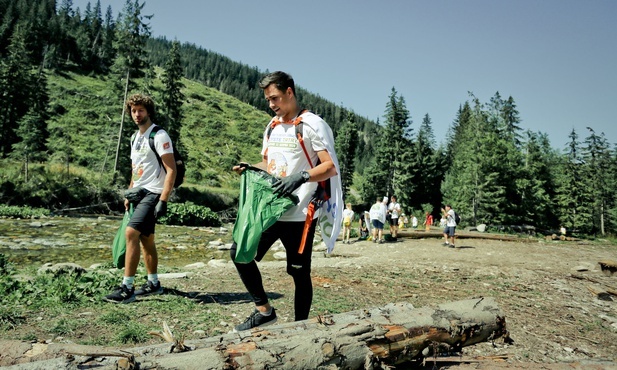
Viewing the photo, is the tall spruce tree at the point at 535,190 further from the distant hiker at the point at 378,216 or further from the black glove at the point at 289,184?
the black glove at the point at 289,184

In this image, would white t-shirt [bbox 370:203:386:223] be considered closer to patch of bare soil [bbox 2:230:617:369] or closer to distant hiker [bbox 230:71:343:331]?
patch of bare soil [bbox 2:230:617:369]

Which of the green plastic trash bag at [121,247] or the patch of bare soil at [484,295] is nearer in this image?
the patch of bare soil at [484,295]

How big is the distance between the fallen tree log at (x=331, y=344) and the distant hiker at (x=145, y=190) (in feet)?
7.28

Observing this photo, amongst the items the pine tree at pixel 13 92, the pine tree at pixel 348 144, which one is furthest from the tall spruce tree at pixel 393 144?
the pine tree at pixel 13 92

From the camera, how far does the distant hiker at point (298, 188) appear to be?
315 centimetres

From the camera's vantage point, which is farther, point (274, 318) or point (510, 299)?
point (510, 299)

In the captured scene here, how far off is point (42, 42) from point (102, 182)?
85611 millimetres

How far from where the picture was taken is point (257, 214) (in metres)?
3.07

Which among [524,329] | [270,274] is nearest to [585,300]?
[524,329]

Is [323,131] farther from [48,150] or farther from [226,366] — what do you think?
[48,150]

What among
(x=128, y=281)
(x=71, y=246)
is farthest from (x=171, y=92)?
(x=128, y=281)

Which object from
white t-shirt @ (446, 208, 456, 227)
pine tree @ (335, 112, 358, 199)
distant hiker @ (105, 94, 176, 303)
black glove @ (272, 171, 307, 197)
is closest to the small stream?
distant hiker @ (105, 94, 176, 303)

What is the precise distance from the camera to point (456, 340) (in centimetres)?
291

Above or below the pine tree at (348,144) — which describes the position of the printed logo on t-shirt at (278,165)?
below
